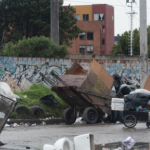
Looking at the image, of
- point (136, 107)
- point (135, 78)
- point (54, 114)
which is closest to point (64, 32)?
point (135, 78)

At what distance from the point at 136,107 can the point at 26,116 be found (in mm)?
4518

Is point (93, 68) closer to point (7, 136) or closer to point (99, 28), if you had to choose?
point (7, 136)

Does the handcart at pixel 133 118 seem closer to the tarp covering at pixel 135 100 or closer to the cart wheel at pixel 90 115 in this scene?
Result: the tarp covering at pixel 135 100

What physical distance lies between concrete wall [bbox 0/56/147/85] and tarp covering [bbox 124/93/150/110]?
9223 mm

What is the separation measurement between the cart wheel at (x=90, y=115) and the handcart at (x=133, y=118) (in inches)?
62.0

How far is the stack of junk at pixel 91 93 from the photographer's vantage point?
12859 mm

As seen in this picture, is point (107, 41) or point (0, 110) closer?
point (0, 110)

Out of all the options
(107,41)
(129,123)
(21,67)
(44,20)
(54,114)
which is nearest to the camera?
(129,123)

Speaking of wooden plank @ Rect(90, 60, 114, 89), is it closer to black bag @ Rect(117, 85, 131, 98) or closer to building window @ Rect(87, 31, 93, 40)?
black bag @ Rect(117, 85, 131, 98)

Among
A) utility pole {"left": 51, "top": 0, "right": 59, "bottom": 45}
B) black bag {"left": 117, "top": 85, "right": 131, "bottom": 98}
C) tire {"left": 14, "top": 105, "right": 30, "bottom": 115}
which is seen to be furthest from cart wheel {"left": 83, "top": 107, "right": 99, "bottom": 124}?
utility pole {"left": 51, "top": 0, "right": 59, "bottom": 45}

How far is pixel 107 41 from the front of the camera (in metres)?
75.1

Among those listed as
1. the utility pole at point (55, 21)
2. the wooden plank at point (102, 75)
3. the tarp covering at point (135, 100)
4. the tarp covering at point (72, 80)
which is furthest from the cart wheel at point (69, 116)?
the utility pole at point (55, 21)

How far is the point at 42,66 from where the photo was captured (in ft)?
67.1

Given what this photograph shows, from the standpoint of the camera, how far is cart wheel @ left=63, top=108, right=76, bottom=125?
13.5 m
